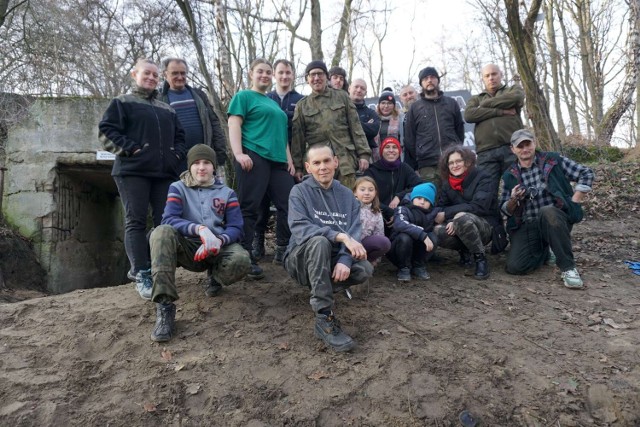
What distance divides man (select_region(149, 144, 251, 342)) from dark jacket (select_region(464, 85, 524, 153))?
3.19 m

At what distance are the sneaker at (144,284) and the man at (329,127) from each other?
5.83ft

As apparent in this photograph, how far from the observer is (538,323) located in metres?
3.54

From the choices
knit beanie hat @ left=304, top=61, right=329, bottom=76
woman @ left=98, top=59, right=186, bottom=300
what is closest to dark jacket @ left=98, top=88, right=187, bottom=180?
woman @ left=98, top=59, right=186, bottom=300

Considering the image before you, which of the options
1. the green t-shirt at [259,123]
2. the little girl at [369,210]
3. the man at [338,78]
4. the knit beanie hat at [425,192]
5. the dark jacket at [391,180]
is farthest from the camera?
the man at [338,78]

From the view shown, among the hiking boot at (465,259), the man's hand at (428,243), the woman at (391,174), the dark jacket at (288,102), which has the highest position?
the dark jacket at (288,102)

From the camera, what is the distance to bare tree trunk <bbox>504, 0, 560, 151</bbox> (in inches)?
299

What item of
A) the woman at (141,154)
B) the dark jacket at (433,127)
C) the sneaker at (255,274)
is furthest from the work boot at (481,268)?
the woman at (141,154)

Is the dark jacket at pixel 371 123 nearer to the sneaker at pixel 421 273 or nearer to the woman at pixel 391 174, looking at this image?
the woman at pixel 391 174

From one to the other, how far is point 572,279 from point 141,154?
4.13m

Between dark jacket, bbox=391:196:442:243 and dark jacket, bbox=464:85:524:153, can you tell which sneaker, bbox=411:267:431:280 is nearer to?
dark jacket, bbox=391:196:442:243

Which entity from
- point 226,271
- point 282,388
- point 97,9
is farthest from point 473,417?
point 97,9

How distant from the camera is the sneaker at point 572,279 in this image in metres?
4.17

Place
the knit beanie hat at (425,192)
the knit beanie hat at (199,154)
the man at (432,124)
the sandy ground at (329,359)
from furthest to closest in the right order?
the man at (432,124), the knit beanie hat at (425,192), the knit beanie hat at (199,154), the sandy ground at (329,359)

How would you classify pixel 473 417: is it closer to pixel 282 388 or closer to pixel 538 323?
pixel 282 388
